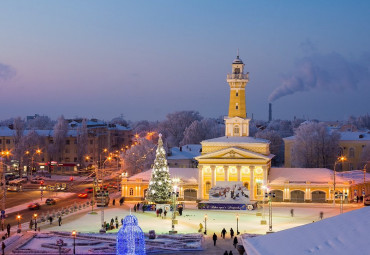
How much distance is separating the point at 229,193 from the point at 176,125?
247ft

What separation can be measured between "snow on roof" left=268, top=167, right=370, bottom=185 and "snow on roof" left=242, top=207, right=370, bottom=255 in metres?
45.0

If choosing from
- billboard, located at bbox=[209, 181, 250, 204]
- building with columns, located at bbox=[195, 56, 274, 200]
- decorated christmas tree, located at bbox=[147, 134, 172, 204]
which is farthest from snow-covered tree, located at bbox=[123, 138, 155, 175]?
decorated christmas tree, located at bbox=[147, 134, 172, 204]

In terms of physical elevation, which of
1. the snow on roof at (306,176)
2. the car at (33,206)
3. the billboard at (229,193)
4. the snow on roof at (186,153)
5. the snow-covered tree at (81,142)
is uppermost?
the snow-covered tree at (81,142)

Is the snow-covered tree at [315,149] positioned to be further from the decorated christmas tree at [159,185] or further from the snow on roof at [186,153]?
the decorated christmas tree at [159,185]

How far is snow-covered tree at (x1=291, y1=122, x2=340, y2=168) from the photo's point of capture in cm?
9669

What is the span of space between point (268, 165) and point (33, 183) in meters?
35.2

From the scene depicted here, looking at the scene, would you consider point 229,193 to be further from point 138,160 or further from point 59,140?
point 59,140

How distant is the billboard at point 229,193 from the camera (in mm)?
63875

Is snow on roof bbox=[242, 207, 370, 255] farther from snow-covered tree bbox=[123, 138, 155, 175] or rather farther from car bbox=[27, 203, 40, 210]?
snow-covered tree bbox=[123, 138, 155, 175]

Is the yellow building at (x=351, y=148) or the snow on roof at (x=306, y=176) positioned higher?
the yellow building at (x=351, y=148)

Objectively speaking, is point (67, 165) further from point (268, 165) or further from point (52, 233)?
point (52, 233)

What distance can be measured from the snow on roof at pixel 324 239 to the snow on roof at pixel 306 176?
45.0m

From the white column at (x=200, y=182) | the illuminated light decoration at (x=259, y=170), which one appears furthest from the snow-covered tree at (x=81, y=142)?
the illuminated light decoration at (x=259, y=170)

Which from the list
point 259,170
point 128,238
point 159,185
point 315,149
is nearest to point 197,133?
point 315,149
